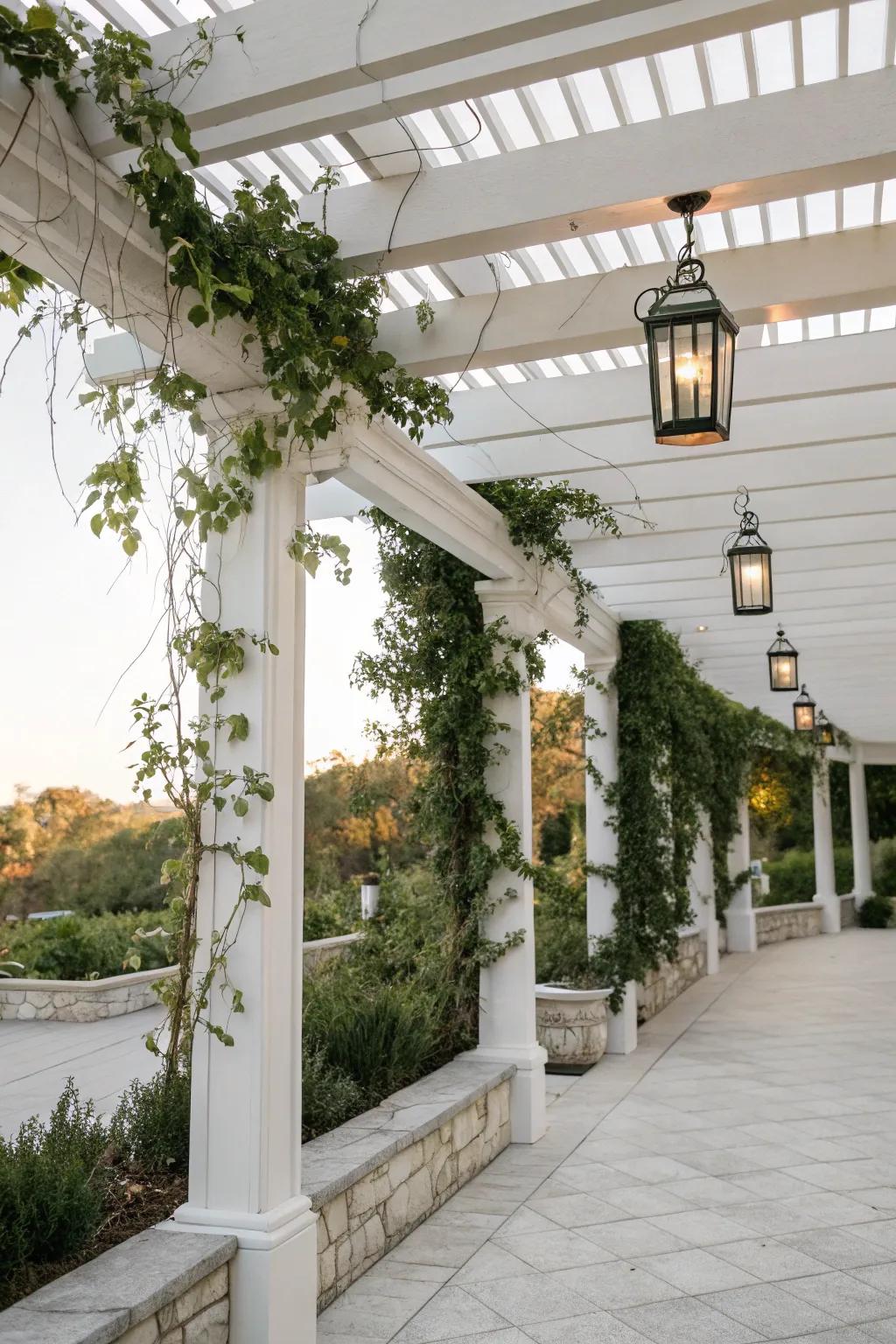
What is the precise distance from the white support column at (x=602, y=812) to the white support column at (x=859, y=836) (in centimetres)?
1105

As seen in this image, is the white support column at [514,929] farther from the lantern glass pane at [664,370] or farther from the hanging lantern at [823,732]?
the hanging lantern at [823,732]

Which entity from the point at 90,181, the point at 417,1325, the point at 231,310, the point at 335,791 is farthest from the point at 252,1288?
the point at 335,791

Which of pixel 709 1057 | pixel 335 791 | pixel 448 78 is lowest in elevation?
pixel 709 1057

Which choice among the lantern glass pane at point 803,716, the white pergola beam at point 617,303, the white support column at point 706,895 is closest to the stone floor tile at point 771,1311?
the white pergola beam at point 617,303

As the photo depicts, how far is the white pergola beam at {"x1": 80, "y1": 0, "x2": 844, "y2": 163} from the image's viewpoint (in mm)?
2424

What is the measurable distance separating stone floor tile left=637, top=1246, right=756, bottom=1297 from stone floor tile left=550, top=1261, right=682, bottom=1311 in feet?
0.16

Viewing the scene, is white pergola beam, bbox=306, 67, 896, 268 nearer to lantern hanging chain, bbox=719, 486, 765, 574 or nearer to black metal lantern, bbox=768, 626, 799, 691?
lantern hanging chain, bbox=719, 486, 765, 574

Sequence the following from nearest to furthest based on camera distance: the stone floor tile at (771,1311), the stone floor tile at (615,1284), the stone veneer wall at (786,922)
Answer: the stone floor tile at (771,1311) < the stone floor tile at (615,1284) < the stone veneer wall at (786,922)

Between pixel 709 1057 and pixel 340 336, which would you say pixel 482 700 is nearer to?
pixel 340 336

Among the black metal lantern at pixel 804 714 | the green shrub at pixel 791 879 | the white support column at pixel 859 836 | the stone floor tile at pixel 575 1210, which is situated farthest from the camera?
the green shrub at pixel 791 879

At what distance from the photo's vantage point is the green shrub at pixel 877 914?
1795 centimetres

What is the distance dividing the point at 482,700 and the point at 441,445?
1.57 metres

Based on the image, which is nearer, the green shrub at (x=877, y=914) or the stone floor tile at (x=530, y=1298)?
the stone floor tile at (x=530, y=1298)

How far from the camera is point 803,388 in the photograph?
436cm
